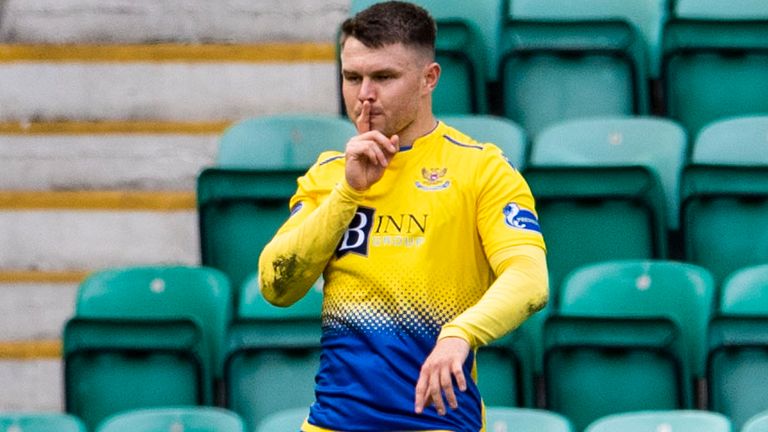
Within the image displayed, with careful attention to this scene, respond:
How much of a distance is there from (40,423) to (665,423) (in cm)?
111

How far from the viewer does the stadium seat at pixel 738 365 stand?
10.6ft

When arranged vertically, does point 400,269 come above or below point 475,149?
below

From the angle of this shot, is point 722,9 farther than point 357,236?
Yes

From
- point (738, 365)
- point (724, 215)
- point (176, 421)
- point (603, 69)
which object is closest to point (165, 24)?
point (603, 69)

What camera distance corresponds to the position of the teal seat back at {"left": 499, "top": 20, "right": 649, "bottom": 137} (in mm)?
4230

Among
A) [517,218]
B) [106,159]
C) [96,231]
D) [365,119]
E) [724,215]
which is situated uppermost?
[365,119]

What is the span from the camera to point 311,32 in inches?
184

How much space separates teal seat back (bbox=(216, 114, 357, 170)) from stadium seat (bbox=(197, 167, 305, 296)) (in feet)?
Result: 0.83

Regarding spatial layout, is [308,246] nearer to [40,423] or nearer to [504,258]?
[504,258]

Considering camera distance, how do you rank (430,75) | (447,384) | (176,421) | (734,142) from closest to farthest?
(447,384) → (430,75) → (176,421) → (734,142)

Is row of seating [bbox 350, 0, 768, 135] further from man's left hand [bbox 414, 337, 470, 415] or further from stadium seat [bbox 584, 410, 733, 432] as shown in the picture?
man's left hand [bbox 414, 337, 470, 415]

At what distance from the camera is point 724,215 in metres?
3.68

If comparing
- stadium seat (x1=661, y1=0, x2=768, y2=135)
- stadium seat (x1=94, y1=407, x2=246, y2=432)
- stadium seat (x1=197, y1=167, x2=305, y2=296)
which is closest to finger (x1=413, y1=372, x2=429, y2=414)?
stadium seat (x1=94, y1=407, x2=246, y2=432)

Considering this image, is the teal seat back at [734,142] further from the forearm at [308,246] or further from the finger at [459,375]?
the finger at [459,375]
